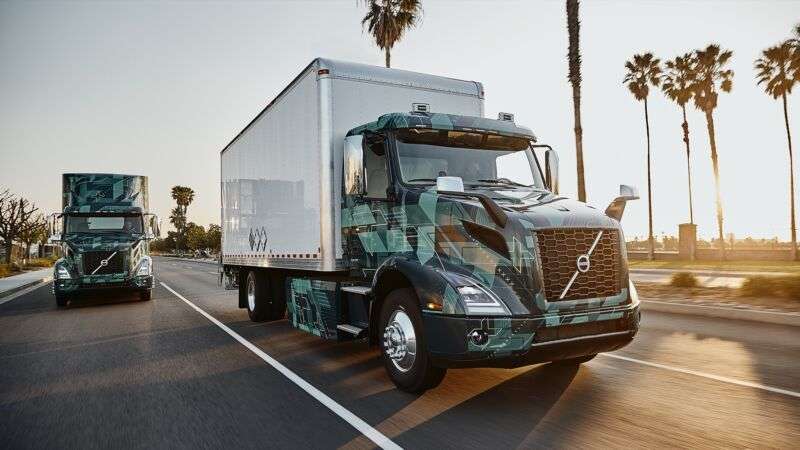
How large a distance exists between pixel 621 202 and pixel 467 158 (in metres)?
1.74

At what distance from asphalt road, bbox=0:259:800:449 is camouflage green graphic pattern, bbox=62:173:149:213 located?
22.7 feet

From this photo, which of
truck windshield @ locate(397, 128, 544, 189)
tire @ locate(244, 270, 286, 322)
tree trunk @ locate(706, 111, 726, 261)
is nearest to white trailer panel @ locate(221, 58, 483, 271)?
tire @ locate(244, 270, 286, 322)

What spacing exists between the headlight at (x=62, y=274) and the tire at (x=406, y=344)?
1159 cm

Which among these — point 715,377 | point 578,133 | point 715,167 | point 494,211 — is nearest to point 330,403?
point 494,211

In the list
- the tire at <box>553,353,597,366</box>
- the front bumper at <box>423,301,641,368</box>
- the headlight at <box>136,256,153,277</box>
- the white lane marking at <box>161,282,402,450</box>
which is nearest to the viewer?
the white lane marking at <box>161,282,402,450</box>

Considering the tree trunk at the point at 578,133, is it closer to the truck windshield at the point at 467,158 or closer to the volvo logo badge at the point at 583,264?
the truck windshield at the point at 467,158

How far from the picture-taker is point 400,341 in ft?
18.4

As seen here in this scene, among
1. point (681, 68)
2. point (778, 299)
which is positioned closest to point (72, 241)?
point (778, 299)

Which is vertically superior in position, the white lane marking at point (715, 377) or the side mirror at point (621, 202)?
the side mirror at point (621, 202)

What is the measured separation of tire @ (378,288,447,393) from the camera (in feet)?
17.5

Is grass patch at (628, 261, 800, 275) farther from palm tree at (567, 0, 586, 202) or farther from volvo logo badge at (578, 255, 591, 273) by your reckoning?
volvo logo badge at (578, 255, 591, 273)

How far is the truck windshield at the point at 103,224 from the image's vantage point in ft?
49.1

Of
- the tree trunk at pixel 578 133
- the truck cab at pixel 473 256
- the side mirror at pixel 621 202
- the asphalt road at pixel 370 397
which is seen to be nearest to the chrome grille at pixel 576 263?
the truck cab at pixel 473 256

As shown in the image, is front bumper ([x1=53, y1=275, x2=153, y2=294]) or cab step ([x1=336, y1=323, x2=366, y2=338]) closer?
cab step ([x1=336, y1=323, x2=366, y2=338])
